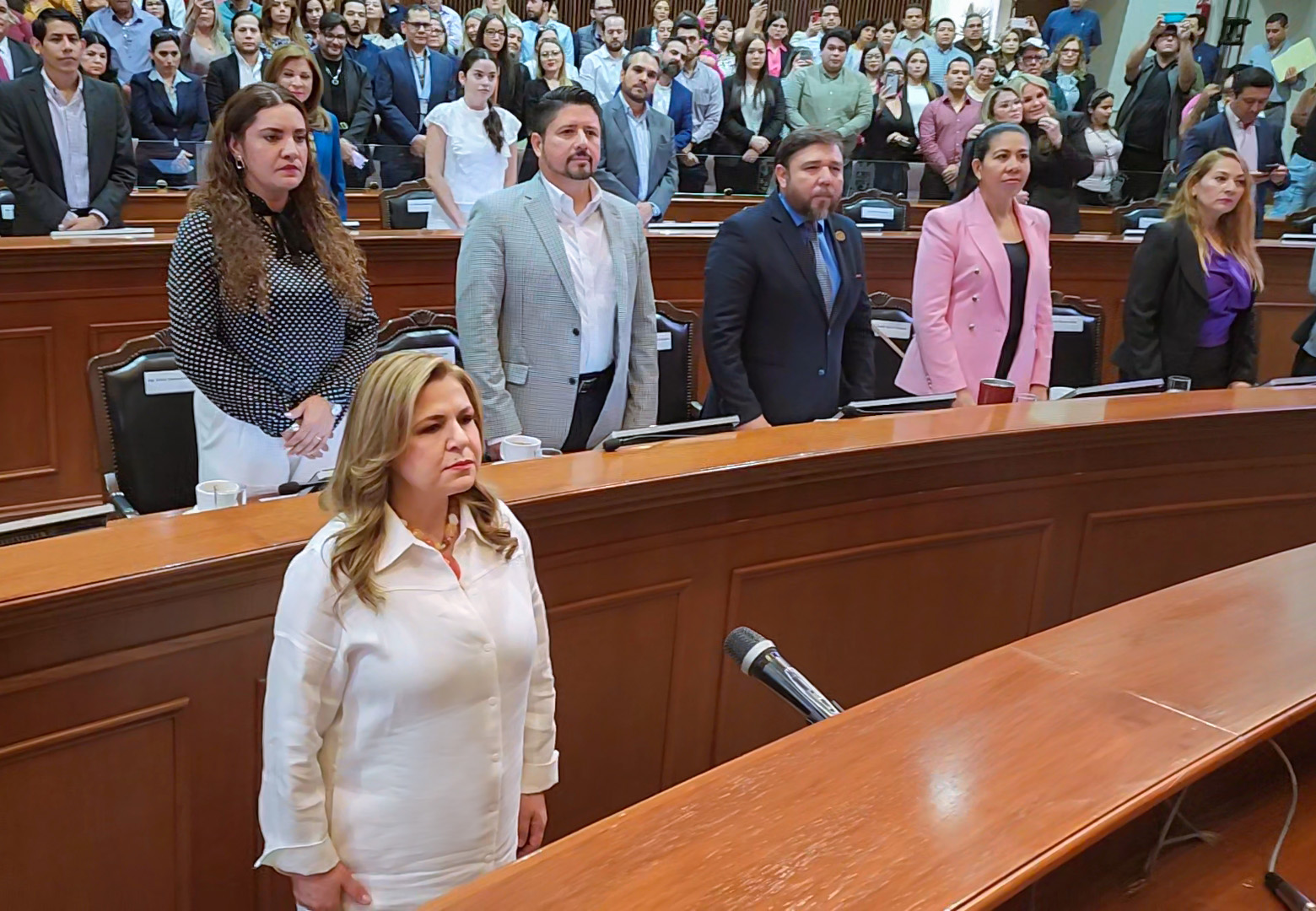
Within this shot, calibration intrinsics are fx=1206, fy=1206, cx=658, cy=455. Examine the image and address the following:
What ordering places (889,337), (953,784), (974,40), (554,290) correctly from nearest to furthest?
1. (953,784)
2. (554,290)
3. (889,337)
4. (974,40)

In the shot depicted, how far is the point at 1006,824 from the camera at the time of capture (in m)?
1.00

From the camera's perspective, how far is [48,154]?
4.06 metres

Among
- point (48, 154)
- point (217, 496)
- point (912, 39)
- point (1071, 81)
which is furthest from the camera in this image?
point (912, 39)

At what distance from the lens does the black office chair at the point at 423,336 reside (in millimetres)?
2822

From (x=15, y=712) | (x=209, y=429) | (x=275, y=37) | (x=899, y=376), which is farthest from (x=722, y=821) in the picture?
(x=275, y=37)

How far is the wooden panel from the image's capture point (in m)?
3.41

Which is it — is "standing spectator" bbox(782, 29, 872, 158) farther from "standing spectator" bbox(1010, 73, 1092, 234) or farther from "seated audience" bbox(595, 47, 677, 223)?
"seated audience" bbox(595, 47, 677, 223)

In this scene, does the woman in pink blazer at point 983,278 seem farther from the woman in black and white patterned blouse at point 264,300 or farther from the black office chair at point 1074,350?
the woman in black and white patterned blouse at point 264,300

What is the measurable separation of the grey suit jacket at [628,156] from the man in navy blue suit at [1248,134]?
224 centimetres

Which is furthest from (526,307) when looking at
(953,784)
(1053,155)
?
(1053,155)

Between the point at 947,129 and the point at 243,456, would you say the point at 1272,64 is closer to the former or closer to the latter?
the point at 947,129

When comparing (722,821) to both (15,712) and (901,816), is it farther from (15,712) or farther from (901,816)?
(15,712)

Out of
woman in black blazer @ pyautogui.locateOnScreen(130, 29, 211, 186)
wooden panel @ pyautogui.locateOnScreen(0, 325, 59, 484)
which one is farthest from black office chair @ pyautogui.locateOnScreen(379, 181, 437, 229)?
wooden panel @ pyautogui.locateOnScreen(0, 325, 59, 484)

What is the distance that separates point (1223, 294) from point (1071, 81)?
5.47 meters
